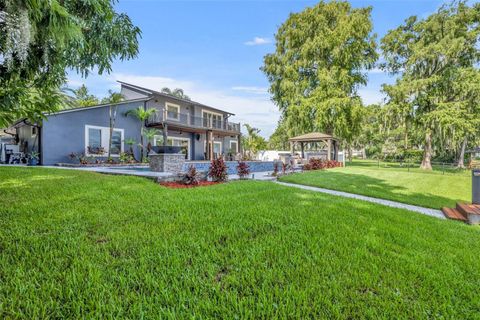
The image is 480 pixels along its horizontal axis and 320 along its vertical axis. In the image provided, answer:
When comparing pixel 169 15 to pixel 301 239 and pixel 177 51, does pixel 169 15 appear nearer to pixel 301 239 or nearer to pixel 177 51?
pixel 177 51

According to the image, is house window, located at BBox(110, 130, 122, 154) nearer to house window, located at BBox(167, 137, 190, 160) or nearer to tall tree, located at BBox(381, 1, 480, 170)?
house window, located at BBox(167, 137, 190, 160)

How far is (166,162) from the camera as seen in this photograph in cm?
924

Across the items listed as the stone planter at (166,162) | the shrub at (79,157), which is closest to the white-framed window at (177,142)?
the shrub at (79,157)

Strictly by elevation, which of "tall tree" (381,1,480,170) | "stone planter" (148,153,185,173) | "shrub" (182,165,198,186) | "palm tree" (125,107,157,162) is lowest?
Result: "shrub" (182,165,198,186)

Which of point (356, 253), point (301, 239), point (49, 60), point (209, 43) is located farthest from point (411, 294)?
point (209, 43)

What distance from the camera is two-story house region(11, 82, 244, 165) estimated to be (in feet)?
38.7

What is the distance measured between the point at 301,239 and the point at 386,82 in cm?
2313

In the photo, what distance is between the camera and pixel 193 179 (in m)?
7.35

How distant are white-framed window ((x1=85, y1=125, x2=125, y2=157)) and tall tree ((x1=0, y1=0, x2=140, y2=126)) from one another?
32.1ft

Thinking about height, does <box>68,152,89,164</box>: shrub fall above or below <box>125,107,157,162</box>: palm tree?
below

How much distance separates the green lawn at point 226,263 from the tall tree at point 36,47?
1.51 meters

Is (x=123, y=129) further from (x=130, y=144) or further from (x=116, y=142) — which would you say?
(x=130, y=144)

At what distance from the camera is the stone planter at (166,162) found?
9219mm

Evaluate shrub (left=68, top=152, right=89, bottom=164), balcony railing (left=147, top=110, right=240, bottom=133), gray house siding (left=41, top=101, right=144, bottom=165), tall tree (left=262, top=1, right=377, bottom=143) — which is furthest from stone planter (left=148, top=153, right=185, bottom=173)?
tall tree (left=262, top=1, right=377, bottom=143)
